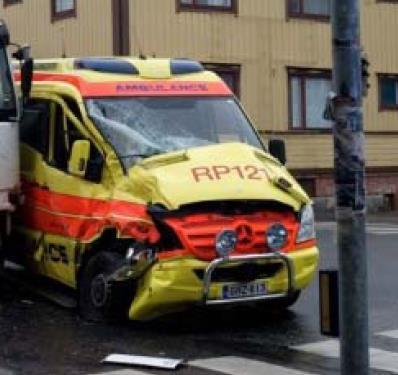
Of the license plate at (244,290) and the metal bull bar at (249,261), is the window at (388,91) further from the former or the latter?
the license plate at (244,290)

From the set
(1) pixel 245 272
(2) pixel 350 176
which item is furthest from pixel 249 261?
(2) pixel 350 176

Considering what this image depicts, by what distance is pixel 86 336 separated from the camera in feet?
30.8

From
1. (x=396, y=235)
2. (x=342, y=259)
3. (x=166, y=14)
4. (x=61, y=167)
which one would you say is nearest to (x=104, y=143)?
(x=61, y=167)

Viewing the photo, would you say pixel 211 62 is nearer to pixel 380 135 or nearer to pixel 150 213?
pixel 380 135

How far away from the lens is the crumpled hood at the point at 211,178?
9406mm

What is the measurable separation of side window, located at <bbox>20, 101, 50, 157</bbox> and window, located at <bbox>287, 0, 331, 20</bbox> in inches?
599

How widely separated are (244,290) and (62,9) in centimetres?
1732

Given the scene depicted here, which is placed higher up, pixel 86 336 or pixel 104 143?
pixel 104 143

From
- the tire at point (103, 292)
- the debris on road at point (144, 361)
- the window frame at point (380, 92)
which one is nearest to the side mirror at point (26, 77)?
the tire at point (103, 292)

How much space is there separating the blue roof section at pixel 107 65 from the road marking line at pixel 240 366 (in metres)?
3.79

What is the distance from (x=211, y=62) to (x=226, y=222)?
1549 centimetres

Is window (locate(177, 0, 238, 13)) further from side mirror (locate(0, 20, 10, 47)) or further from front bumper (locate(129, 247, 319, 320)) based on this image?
front bumper (locate(129, 247, 319, 320))

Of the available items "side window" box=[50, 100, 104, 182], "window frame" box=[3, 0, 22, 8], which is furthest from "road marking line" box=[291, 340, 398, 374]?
"window frame" box=[3, 0, 22, 8]

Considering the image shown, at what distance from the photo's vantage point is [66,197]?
1063 centimetres
